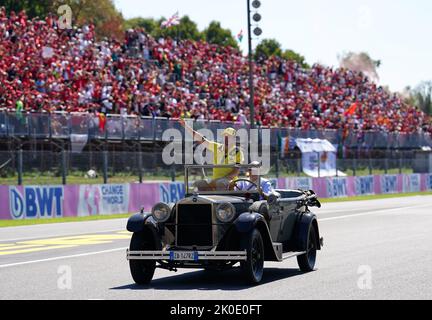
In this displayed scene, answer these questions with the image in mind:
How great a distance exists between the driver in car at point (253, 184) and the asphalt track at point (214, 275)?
1195 mm

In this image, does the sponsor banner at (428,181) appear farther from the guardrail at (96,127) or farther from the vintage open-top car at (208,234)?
the vintage open-top car at (208,234)

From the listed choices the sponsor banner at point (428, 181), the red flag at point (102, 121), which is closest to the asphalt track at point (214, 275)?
the red flag at point (102, 121)

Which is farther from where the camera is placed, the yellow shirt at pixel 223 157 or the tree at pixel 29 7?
the tree at pixel 29 7

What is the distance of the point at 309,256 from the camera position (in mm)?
13758

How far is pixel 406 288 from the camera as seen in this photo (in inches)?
444

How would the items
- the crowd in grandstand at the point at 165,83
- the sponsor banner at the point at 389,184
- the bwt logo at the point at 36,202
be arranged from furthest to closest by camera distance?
1. the sponsor banner at the point at 389,184
2. the crowd in grandstand at the point at 165,83
3. the bwt logo at the point at 36,202

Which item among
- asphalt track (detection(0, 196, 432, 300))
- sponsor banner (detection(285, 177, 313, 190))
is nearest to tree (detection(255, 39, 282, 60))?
sponsor banner (detection(285, 177, 313, 190))

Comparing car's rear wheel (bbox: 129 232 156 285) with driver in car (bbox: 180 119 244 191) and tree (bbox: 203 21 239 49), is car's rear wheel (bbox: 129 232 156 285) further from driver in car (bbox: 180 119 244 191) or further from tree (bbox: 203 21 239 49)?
tree (bbox: 203 21 239 49)

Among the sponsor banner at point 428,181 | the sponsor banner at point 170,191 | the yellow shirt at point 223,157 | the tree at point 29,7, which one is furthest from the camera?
the tree at point 29,7

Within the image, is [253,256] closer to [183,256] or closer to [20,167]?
[183,256]

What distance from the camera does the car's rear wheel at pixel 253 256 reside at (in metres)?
11.5
